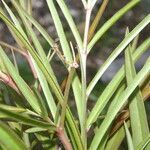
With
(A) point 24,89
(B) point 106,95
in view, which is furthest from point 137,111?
(A) point 24,89

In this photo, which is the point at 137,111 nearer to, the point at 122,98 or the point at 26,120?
the point at 122,98

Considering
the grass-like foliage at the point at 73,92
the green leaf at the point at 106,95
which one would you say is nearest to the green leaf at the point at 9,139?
the grass-like foliage at the point at 73,92

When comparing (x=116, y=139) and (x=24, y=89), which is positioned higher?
(x=24, y=89)

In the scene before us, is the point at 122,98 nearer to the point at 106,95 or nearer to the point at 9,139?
the point at 106,95

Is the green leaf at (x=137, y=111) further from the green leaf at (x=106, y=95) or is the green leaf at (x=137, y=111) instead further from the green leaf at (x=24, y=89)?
the green leaf at (x=24, y=89)

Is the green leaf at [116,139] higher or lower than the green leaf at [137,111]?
lower

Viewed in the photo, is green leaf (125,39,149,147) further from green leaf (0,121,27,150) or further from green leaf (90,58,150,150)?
green leaf (0,121,27,150)

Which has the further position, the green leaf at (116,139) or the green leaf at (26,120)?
the green leaf at (116,139)

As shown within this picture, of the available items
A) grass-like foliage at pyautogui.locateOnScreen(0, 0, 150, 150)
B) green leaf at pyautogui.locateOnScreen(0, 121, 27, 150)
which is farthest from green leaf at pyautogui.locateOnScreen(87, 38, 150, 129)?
green leaf at pyautogui.locateOnScreen(0, 121, 27, 150)

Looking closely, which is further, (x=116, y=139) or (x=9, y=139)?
(x=116, y=139)

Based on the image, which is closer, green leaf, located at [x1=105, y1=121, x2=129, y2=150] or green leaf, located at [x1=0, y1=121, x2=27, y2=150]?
green leaf, located at [x1=0, y1=121, x2=27, y2=150]
